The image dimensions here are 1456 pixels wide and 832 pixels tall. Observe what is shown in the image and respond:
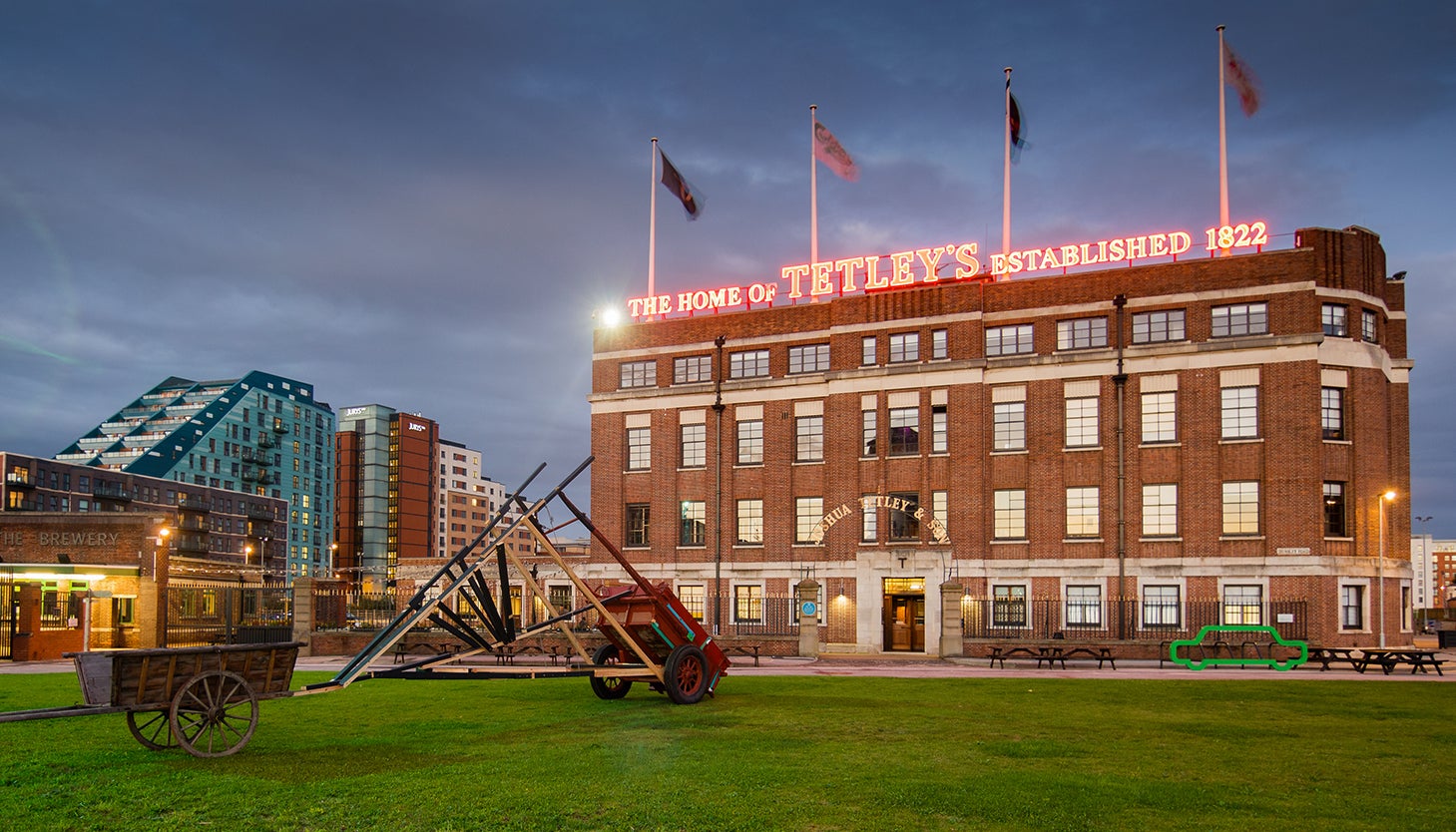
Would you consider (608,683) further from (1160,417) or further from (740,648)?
(1160,417)

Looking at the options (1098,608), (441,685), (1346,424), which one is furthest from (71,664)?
(1346,424)

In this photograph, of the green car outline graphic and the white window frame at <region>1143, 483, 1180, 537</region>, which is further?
the white window frame at <region>1143, 483, 1180, 537</region>

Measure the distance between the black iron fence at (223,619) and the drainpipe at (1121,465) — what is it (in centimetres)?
3027

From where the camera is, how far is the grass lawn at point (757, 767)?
10797 mm

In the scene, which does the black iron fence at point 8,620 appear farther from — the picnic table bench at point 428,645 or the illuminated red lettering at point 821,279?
the illuminated red lettering at point 821,279

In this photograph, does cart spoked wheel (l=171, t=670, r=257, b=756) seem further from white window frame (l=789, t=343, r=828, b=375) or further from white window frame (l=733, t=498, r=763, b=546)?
white window frame (l=789, t=343, r=828, b=375)

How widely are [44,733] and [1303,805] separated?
16.7m

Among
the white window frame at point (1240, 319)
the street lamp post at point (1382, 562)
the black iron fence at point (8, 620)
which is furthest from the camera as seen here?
the white window frame at point (1240, 319)

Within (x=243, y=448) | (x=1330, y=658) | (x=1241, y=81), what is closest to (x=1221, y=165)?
(x=1241, y=81)

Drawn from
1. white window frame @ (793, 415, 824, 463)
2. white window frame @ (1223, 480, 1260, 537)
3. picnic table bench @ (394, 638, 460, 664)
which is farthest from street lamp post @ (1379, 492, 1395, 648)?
picnic table bench @ (394, 638, 460, 664)

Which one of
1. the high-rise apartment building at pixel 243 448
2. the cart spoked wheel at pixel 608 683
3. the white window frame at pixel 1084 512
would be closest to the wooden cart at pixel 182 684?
the cart spoked wheel at pixel 608 683

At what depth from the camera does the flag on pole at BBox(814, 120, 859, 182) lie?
48688 millimetres

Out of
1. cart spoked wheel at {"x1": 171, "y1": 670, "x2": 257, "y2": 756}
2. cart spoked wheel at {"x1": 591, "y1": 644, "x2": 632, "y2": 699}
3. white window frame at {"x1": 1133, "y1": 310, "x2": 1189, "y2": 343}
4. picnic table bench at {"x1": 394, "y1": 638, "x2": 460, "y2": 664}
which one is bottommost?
picnic table bench at {"x1": 394, "y1": 638, "x2": 460, "y2": 664}

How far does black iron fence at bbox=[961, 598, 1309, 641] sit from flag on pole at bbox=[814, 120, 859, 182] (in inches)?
750
